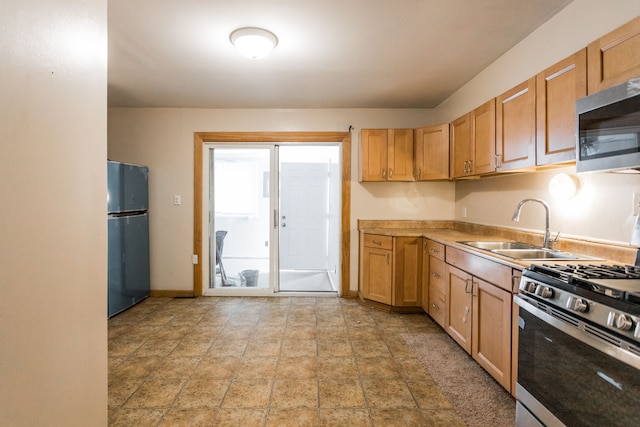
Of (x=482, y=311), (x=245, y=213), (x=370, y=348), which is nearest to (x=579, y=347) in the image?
(x=482, y=311)

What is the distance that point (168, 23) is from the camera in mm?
2148

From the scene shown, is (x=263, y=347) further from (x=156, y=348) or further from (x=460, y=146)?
(x=460, y=146)

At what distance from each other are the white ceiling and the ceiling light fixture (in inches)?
1.8

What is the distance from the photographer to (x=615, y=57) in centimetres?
143

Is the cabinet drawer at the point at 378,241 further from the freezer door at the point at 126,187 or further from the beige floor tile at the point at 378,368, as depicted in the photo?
the freezer door at the point at 126,187

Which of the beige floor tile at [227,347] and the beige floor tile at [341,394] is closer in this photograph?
the beige floor tile at [341,394]

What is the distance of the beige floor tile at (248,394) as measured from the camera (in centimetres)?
189

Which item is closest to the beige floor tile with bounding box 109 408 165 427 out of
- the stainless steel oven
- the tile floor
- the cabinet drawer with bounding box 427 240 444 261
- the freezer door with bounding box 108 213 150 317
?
the tile floor

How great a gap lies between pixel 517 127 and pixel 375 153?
66.3 inches

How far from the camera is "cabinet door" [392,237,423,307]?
10.9 ft

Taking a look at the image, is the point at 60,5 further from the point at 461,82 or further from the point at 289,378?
the point at 461,82

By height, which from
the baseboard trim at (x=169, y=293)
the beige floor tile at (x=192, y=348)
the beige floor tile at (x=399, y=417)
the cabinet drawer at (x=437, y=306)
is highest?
the cabinet drawer at (x=437, y=306)

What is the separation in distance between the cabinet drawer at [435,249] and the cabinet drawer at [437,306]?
1.14ft

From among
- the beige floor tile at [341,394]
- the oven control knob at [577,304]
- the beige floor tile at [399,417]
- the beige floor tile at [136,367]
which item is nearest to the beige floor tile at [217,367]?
the beige floor tile at [136,367]
